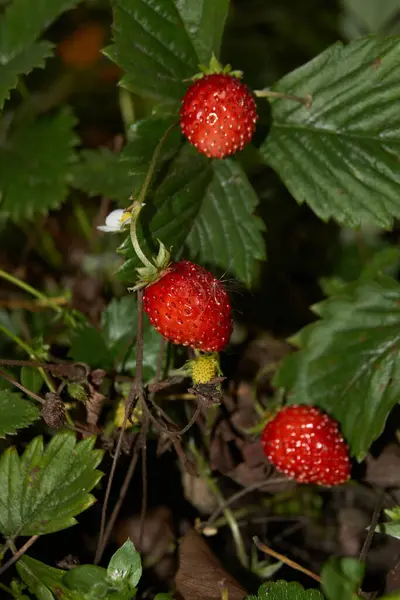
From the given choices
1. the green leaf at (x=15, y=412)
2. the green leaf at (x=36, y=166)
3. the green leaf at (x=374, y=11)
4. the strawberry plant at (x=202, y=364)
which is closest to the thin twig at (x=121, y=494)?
the strawberry plant at (x=202, y=364)

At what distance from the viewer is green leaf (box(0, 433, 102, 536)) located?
4.14 ft

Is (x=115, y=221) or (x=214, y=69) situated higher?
(x=214, y=69)

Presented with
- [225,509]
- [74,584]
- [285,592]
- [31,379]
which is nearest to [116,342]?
[31,379]

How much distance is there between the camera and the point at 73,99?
2623mm

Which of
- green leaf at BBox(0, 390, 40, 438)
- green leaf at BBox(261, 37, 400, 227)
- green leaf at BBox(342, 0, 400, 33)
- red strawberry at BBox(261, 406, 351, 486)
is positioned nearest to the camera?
green leaf at BBox(0, 390, 40, 438)

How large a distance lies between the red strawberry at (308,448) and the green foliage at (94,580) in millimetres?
398

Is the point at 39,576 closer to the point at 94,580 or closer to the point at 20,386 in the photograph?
the point at 94,580

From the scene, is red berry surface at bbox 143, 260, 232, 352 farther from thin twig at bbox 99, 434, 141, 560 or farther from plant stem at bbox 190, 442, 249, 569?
plant stem at bbox 190, 442, 249, 569

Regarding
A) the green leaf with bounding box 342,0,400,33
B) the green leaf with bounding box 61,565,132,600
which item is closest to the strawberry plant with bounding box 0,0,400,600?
the green leaf with bounding box 61,565,132,600

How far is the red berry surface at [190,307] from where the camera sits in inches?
48.6

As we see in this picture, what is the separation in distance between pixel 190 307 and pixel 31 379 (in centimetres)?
41

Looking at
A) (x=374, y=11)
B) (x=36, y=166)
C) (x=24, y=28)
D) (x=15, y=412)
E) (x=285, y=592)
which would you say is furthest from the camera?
(x=374, y=11)

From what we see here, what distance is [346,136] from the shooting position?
62.5 inches

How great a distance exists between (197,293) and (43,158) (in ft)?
3.07
